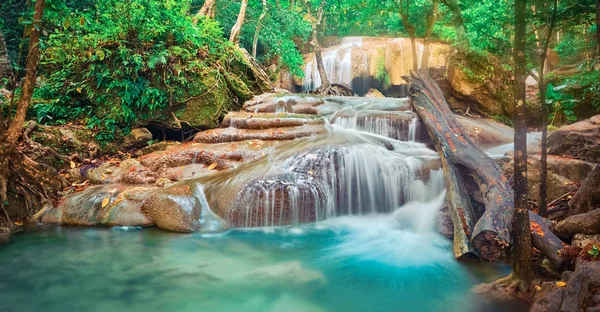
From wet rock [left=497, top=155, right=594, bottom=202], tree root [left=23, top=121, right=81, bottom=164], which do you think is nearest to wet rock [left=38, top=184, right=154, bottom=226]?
tree root [left=23, top=121, right=81, bottom=164]

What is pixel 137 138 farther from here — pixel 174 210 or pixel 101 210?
pixel 174 210

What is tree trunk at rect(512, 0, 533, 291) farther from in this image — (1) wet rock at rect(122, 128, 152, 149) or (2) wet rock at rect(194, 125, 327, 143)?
(1) wet rock at rect(122, 128, 152, 149)

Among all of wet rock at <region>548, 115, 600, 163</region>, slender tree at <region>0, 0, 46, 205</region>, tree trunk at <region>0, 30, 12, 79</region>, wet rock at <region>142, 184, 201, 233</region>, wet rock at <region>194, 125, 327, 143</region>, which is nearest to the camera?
slender tree at <region>0, 0, 46, 205</region>

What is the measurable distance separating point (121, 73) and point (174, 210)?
4674mm

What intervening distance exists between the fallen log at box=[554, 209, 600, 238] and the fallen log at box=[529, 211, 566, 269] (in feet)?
0.77

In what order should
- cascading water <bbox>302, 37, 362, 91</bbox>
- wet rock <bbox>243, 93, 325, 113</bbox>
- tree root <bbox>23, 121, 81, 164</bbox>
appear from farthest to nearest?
cascading water <bbox>302, 37, 362, 91</bbox>
wet rock <bbox>243, 93, 325, 113</bbox>
tree root <bbox>23, 121, 81, 164</bbox>

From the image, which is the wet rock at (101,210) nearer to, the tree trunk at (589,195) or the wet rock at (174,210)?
the wet rock at (174,210)

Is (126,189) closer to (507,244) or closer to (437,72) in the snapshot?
(507,244)

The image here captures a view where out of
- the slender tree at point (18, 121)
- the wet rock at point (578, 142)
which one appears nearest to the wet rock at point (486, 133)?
the wet rock at point (578, 142)

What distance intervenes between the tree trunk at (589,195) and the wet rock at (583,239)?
29.6 inches

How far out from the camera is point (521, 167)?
3.37 meters

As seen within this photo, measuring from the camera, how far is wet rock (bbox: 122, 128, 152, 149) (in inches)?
344

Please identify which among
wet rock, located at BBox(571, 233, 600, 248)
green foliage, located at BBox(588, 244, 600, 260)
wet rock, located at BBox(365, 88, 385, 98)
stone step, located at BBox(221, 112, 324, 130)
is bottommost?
wet rock, located at BBox(571, 233, 600, 248)

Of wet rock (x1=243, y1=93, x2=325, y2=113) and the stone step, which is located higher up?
wet rock (x1=243, y1=93, x2=325, y2=113)
